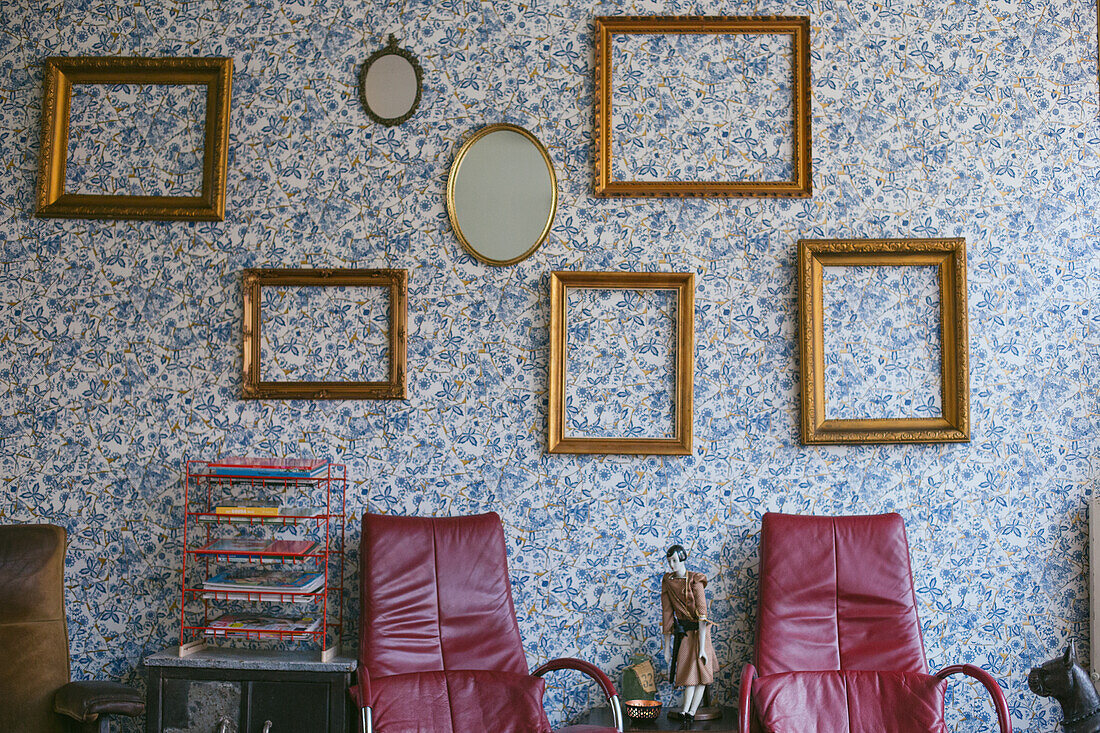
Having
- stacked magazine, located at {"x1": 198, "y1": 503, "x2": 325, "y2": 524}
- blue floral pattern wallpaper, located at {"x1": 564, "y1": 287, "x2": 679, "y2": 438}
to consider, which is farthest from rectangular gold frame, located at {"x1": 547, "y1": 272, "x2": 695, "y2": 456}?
stacked magazine, located at {"x1": 198, "y1": 503, "x2": 325, "y2": 524}

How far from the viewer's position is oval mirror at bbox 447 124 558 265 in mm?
3354

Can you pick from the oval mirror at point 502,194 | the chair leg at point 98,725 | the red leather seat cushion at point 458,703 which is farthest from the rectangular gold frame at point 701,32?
the chair leg at point 98,725

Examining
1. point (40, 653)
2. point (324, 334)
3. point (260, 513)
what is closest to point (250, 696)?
point (260, 513)

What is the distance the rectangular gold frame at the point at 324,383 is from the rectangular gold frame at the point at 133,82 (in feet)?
1.16

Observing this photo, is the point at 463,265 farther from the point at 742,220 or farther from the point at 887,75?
the point at 887,75

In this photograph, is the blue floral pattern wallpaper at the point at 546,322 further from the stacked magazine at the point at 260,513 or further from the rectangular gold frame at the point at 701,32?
the stacked magazine at the point at 260,513

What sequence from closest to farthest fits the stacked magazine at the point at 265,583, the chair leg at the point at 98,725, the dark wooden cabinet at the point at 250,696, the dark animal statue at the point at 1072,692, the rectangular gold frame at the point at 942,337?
the dark animal statue at the point at 1072,692 < the chair leg at the point at 98,725 < the dark wooden cabinet at the point at 250,696 < the stacked magazine at the point at 265,583 < the rectangular gold frame at the point at 942,337

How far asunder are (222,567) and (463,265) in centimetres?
151

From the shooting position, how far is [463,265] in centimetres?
336

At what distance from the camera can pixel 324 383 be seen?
333cm

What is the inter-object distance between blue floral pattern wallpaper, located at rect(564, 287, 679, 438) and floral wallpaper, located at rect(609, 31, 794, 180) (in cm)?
51

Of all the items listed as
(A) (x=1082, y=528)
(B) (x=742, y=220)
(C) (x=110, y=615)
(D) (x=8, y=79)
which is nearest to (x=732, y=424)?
(B) (x=742, y=220)

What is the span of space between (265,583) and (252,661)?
27 cm

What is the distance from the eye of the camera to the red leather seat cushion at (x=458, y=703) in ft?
9.20
